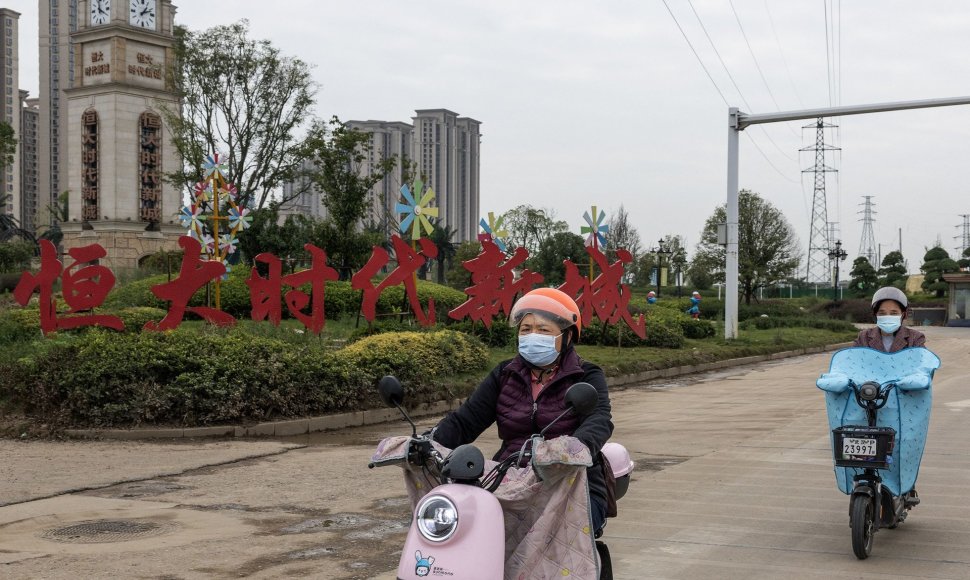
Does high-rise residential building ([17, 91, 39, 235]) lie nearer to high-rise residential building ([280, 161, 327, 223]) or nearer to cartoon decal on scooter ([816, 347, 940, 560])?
high-rise residential building ([280, 161, 327, 223])

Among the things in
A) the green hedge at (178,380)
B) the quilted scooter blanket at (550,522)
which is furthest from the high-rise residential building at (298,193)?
the quilted scooter blanket at (550,522)

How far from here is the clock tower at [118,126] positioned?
47.8 meters

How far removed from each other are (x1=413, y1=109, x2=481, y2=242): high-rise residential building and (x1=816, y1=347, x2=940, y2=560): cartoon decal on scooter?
256ft

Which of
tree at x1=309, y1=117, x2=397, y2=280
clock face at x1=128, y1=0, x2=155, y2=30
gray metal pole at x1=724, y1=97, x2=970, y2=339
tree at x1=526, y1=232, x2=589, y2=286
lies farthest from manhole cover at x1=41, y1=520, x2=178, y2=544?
tree at x1=526, y1=232, x2=589, y2=286

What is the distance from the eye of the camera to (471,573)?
11.2 feet

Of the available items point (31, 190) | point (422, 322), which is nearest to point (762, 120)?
point (422, 322)

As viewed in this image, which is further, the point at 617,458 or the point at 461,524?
the point at 617,458

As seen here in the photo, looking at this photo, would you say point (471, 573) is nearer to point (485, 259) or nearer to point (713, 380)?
point (485, 259)

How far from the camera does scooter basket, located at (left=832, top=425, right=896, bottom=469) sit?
5.95m

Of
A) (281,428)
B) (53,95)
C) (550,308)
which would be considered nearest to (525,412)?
(550,308)

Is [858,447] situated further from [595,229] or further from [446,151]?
[446,151]

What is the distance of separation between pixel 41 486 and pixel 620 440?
19.6ft

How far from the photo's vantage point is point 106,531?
6.68 m

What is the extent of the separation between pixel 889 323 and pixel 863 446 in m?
0.94
